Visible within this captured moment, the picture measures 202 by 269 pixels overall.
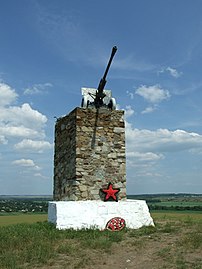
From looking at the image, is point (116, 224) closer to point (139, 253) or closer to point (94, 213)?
point (94, 213)

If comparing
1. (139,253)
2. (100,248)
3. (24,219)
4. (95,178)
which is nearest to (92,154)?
(95,178)

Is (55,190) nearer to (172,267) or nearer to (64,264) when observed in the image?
(64,264)

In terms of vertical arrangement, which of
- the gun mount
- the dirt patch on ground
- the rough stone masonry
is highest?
the gun mount

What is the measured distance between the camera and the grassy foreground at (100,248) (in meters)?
6.80

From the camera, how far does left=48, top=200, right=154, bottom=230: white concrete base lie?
10.0 metres

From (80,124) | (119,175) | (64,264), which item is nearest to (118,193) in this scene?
(119,175)

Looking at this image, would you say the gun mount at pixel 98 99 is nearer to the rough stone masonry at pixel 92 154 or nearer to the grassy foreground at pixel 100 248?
the rough stone masonry at pixel 92 154

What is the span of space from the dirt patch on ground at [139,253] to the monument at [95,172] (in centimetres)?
126

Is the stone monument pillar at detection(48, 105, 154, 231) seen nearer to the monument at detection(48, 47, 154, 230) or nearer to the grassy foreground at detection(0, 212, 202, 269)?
the monument at detection(48, 47, 154, 230)

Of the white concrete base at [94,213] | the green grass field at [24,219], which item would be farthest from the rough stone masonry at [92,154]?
the green grass field at [24,219]

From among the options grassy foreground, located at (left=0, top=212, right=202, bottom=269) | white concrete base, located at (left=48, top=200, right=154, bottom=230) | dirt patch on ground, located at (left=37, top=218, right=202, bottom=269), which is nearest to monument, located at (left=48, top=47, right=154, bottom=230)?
white concrete base, located at (left=48, top=200, right=154, bottom=230)

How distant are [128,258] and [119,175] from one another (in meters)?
4.37

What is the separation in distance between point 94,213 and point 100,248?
2.30 meters

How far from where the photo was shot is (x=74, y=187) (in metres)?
10.8
